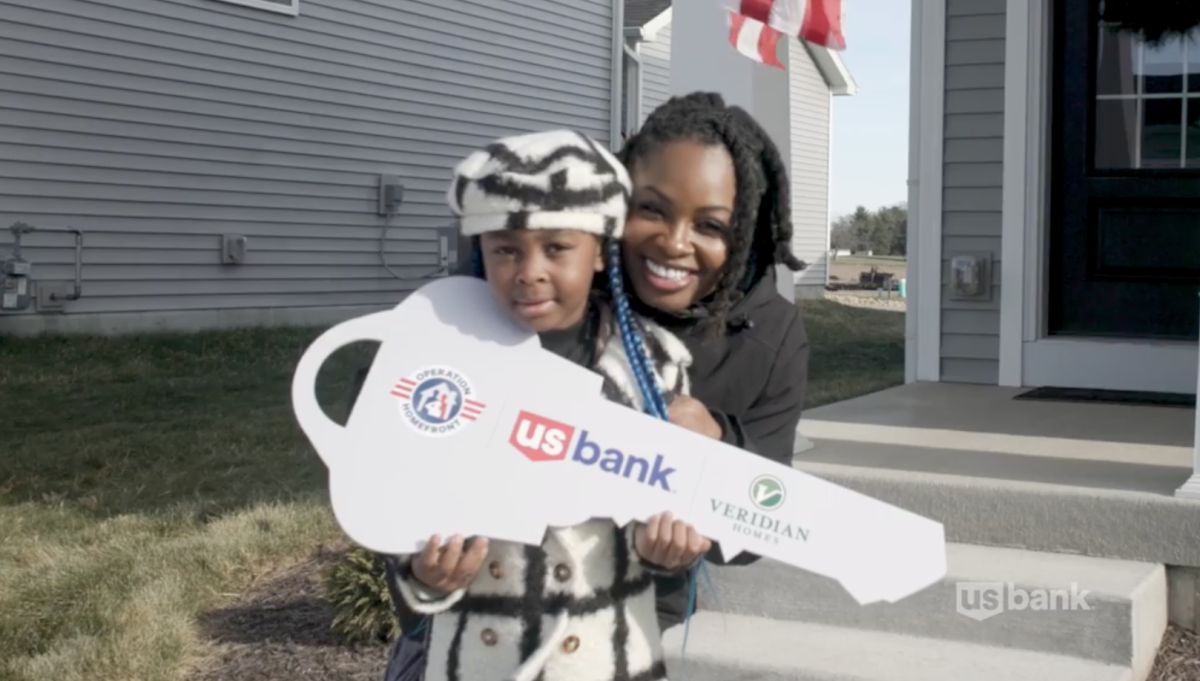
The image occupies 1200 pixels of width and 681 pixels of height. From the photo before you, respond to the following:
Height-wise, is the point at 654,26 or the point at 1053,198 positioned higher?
the point at 654,26

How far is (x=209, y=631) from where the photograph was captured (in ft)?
12.4

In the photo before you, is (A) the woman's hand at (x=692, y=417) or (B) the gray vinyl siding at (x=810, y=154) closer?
(A) the woman's hand at (x=692, y=417)

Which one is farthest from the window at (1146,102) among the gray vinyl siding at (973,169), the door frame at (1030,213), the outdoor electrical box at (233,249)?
the outdoor electrical box at (233,249)

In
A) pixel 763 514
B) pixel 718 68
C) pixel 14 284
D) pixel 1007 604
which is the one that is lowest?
pixel 1007 604

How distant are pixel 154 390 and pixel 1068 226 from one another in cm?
459

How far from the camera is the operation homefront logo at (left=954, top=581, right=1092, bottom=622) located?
10.4 ft

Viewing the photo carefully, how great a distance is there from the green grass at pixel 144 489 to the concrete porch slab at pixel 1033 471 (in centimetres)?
155

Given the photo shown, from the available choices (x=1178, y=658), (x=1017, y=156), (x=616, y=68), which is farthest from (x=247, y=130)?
(x=1178, y=658)

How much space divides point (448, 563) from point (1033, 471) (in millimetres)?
2756

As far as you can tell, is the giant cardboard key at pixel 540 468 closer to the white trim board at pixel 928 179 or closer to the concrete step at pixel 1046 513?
the concrete step at pixel 1046 513

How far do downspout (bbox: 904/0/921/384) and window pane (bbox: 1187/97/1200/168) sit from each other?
3.69ft

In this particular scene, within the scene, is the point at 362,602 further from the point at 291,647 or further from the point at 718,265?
the point at 718,265

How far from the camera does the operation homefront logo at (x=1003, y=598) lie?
10.4 ft

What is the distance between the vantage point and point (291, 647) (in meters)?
3.68
